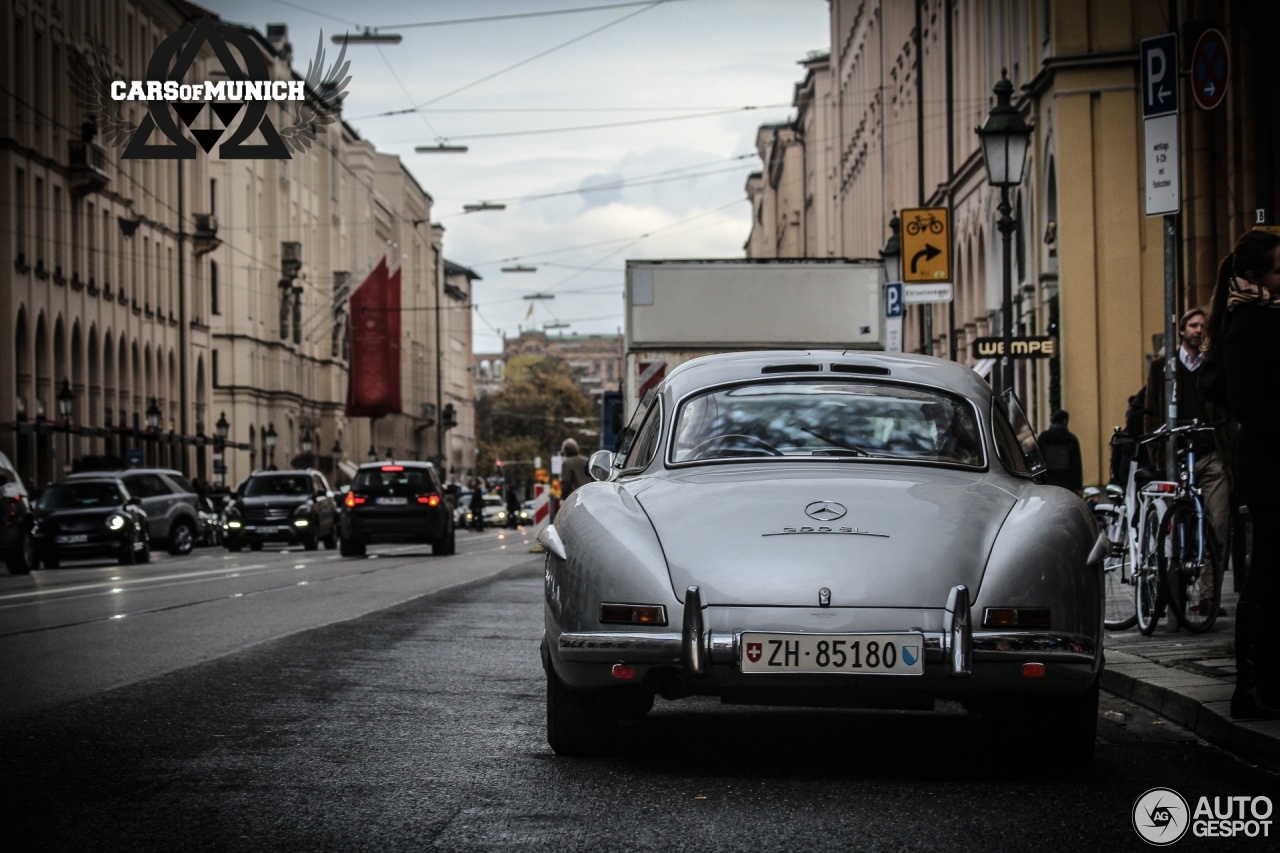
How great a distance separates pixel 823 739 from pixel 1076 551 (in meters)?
1.62

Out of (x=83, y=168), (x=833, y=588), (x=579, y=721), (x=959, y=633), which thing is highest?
(x=83, y=168)

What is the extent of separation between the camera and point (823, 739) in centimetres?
818

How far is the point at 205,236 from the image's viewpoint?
74.9 metres

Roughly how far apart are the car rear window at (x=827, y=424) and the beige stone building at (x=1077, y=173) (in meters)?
5.25

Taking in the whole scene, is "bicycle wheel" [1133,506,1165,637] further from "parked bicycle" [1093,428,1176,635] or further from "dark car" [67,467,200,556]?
"dark car" [67,467,200,556]

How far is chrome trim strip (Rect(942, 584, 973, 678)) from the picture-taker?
6641 millimetres

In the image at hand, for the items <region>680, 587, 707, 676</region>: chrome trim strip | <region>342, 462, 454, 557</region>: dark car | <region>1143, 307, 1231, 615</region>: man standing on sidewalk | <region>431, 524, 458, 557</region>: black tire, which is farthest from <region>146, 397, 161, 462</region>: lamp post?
<region>680, 587, 707, 676</region>: chrome trim strip

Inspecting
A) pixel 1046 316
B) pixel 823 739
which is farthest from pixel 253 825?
pixel 1046 316

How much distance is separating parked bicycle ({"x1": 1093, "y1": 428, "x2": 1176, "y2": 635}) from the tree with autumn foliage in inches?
5724

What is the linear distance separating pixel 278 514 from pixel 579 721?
35.7 m

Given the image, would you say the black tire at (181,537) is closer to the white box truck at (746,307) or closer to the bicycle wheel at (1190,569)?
the white box truck at (746,307)

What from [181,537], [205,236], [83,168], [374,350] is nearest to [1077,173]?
[181,537]

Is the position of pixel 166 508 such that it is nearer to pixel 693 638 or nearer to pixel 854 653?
pixel 693 638

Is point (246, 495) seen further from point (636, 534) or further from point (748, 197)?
point (748, 197)
